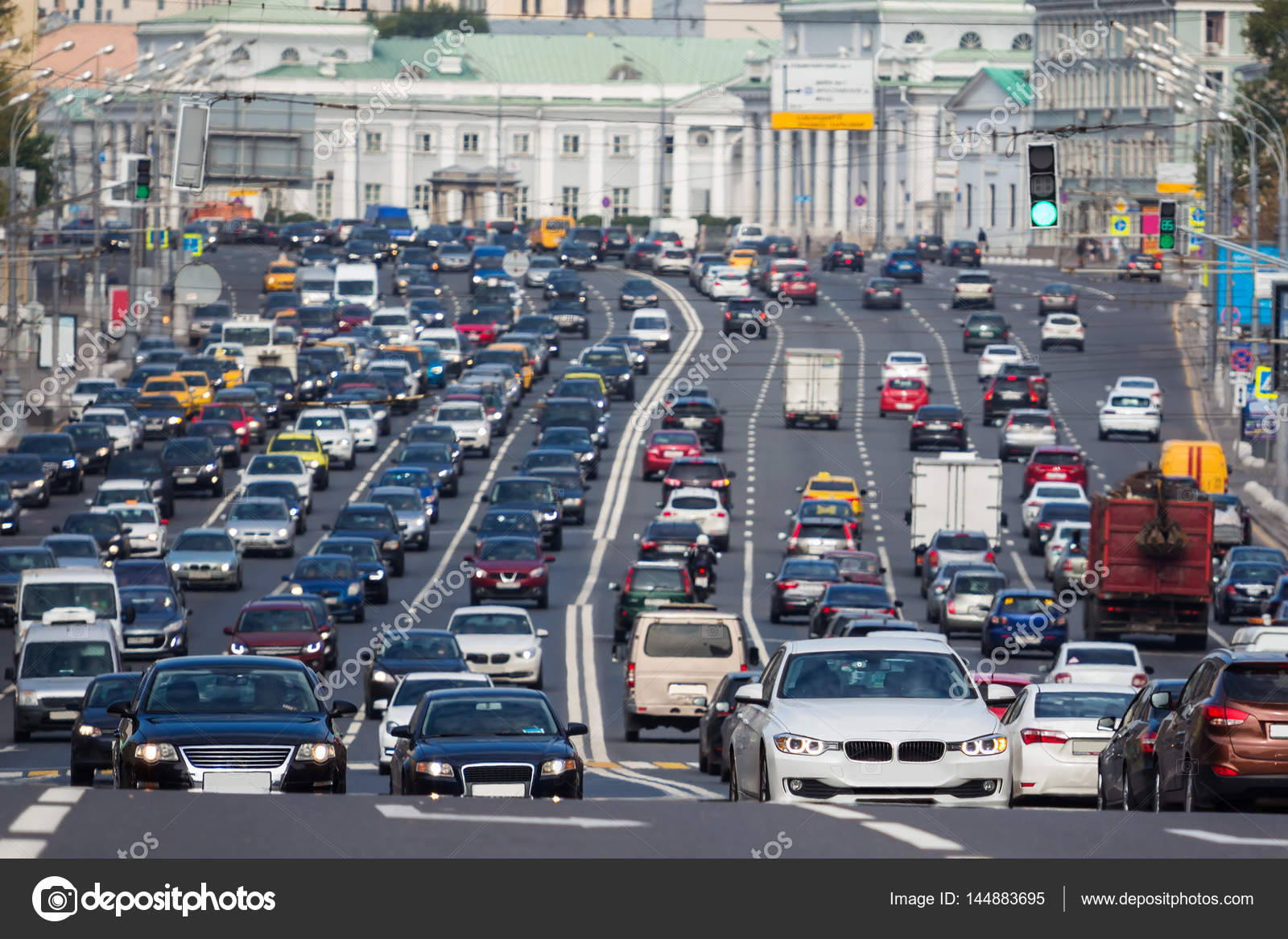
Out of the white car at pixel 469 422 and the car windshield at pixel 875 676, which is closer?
the car windshield at pixel 875 676

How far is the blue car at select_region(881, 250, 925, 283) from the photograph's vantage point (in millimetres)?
107562

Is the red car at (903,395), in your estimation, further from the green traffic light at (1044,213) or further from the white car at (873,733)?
the white car at (873,733)

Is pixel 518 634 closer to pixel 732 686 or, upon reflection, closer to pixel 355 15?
pixel 732 686

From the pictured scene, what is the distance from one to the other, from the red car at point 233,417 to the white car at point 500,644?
2816 cm

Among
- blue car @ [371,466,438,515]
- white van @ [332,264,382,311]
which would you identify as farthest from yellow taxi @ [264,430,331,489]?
white van @ [332,264,382,311]

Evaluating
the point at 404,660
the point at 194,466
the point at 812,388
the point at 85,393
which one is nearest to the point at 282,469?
the point at 194,466

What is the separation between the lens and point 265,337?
79000 millimetres

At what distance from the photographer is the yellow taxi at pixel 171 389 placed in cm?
6869

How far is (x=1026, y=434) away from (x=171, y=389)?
72.9 feet

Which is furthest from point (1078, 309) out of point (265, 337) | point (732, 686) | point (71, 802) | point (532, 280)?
point (71, 802)

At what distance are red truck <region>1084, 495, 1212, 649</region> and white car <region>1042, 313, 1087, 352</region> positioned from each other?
141 ft

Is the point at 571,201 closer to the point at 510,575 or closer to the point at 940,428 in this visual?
the point at 940,428

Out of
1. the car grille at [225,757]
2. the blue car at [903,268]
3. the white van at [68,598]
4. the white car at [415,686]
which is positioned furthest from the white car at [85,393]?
the car grille at [225,757]
